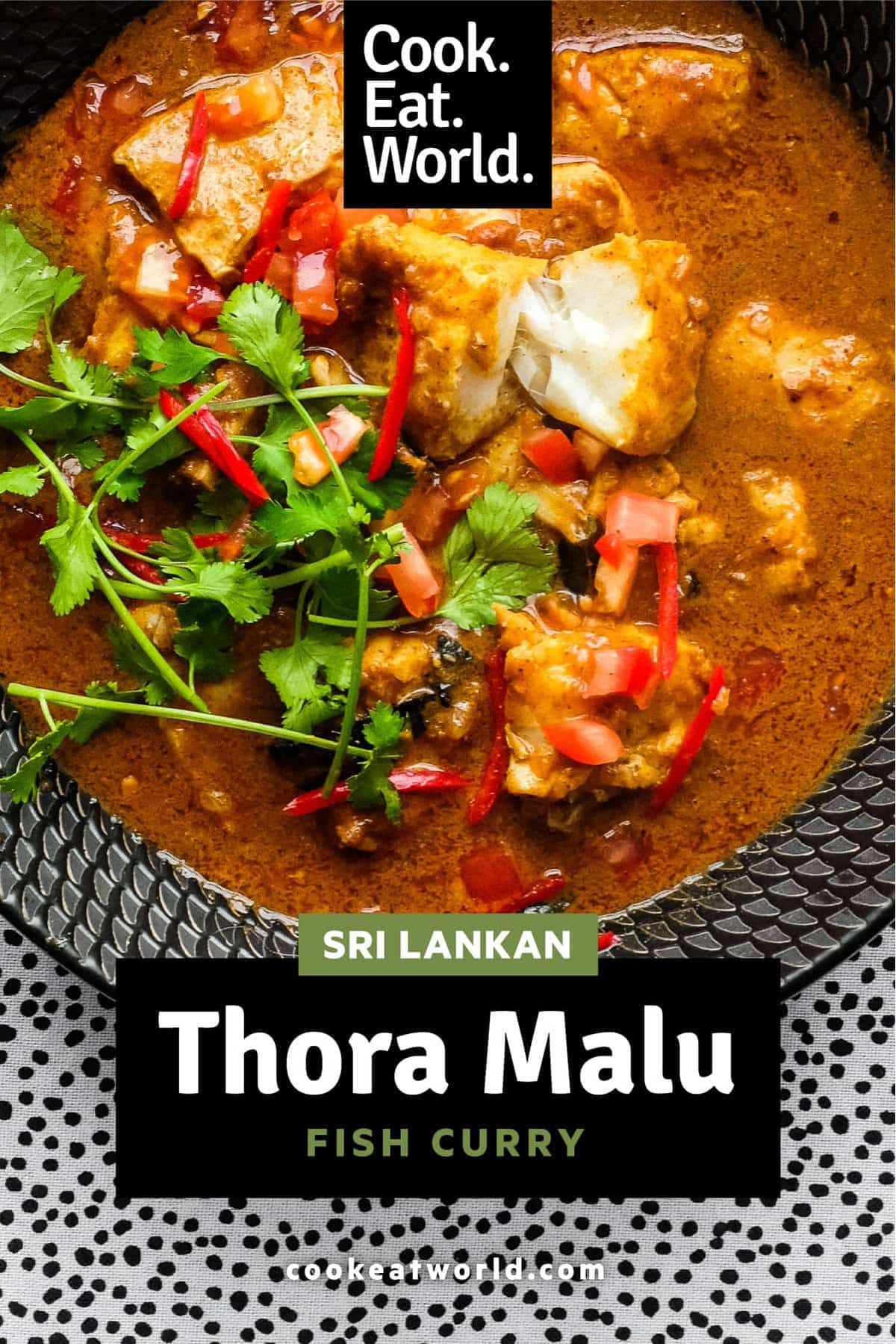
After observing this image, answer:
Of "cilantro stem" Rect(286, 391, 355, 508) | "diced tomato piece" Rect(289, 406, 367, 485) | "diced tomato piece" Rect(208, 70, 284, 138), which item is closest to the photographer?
"cilantro stem" Rect(286, 391, 355, 508)

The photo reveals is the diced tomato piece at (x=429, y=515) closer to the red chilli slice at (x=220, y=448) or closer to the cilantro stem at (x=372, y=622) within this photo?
the cilantro stem at (x=372, y=622)

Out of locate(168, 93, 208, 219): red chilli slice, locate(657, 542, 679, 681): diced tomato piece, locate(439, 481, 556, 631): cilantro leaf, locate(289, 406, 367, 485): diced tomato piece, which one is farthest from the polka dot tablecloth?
locate(168, 93, 208, 219): red chilli slice

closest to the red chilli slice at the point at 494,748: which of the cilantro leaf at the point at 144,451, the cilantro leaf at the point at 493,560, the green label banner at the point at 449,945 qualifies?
the cilantro leaf at the point at 493,560

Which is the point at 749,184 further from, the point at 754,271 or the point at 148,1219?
the point at 148,1219

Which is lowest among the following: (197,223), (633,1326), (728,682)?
(633,1326)

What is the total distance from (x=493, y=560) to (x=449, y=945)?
0.98m

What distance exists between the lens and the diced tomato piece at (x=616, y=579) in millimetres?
2982

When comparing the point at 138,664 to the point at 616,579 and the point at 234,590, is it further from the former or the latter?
the point at 616,579

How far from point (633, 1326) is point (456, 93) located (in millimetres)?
3207

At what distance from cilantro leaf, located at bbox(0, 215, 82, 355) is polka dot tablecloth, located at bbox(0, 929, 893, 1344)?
156cm

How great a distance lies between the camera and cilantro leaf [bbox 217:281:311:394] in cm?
279

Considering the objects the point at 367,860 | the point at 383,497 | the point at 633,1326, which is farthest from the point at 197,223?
the point at 633,1326

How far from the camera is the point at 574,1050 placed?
2.98 meters

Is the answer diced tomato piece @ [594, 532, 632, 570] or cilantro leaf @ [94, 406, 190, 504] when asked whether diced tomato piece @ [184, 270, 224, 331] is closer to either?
cilantro leaf @ [94, 406, 190, 504]
